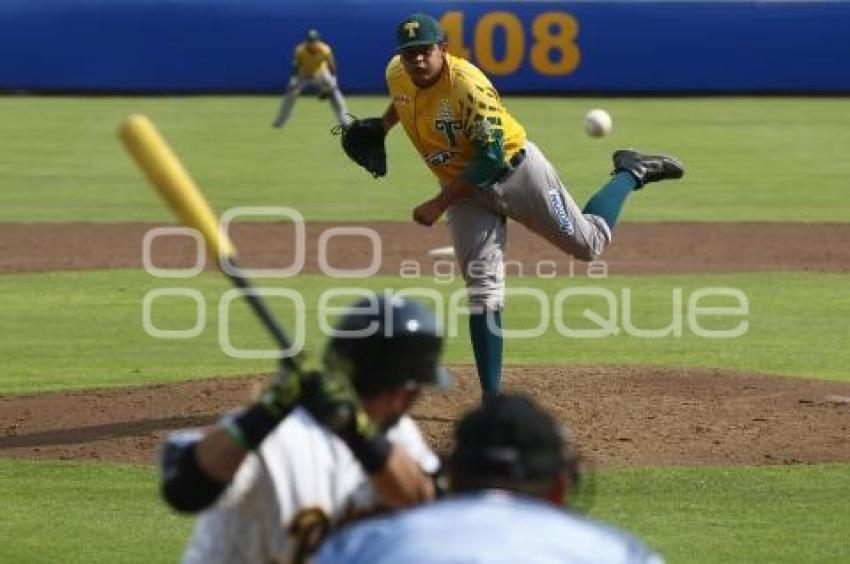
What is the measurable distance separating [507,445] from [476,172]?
6487 millimetres

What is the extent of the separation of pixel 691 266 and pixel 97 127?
17723 mm

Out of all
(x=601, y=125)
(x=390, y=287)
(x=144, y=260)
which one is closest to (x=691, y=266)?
(x=601, y=125)

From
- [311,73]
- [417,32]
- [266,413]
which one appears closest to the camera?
[266,413]

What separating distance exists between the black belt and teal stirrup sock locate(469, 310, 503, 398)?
0.73m

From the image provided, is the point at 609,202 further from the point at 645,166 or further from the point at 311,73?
the point at 311,73

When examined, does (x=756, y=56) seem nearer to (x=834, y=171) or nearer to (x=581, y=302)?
(x=834, y=171)

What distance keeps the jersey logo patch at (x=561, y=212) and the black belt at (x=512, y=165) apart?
24 centimetres

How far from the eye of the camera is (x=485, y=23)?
39.4 m

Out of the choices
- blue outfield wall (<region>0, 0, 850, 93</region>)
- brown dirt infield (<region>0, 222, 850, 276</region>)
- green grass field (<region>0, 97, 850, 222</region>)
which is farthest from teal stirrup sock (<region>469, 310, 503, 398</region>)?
blue outfield wall (<region>0, 0, 850, 93</region>)

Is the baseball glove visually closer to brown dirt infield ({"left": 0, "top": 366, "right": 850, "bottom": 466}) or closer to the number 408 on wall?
brown dirt infield ({"left": 0, "top": 366, "right": 850, "bottom": 466})

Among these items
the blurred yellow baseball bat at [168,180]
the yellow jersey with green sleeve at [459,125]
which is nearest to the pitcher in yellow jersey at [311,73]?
the yellow jersey with green sleeve at [459,125]

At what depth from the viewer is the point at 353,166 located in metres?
27.6

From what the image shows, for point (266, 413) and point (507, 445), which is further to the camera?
point (266, 413)

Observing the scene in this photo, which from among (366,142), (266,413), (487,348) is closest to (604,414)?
(487,348)
